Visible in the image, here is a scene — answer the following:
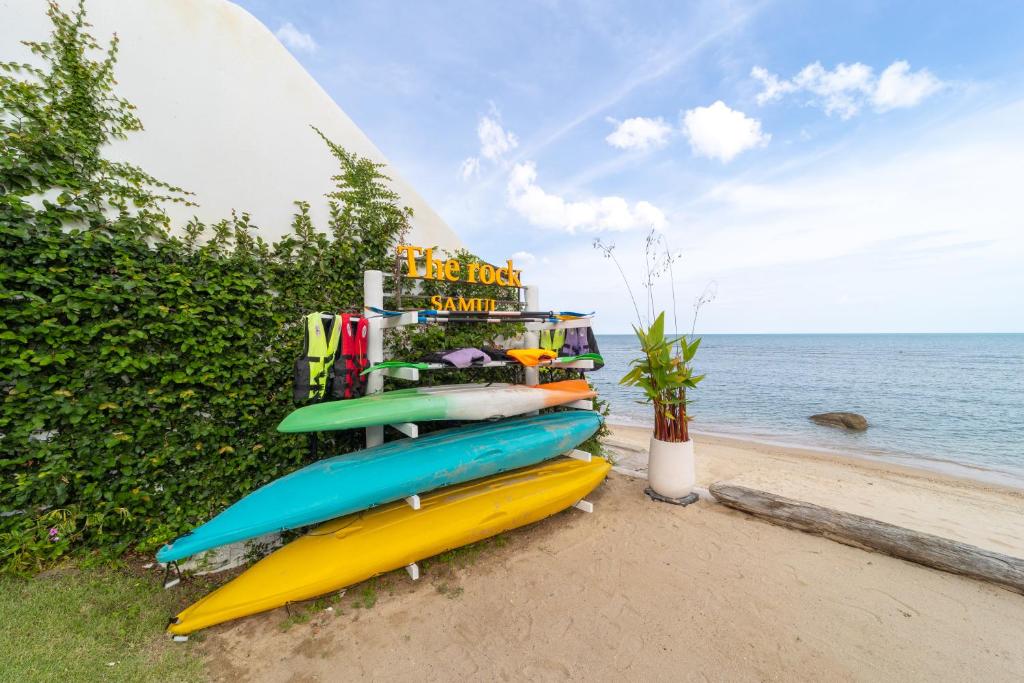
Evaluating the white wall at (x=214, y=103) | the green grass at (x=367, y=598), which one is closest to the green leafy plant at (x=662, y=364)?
the green grass at (x=367, y=598)

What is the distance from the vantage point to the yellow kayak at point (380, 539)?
7.25 feet

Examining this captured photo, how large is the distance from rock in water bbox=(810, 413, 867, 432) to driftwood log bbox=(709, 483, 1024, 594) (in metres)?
10.9

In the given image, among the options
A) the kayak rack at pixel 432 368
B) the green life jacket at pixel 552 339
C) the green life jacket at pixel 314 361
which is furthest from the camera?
the green life jacket at pixel 552 339

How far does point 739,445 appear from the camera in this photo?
9.37 meters

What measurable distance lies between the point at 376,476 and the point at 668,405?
2958mm

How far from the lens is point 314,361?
2.99 meters

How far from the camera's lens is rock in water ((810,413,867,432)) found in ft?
36.4

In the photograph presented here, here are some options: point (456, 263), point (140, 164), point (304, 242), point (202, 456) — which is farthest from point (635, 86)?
point (202, 456)

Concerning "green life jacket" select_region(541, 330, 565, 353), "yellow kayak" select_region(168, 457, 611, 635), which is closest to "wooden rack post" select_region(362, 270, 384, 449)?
"yellow kayak" select_region(168, 457, 611, 635)

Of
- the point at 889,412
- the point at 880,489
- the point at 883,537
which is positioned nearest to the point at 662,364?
the point at 883,537

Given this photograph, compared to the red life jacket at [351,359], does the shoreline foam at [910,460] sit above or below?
below

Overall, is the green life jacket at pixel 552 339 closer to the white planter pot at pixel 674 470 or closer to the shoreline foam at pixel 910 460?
the white planter pot at pixel 674 470

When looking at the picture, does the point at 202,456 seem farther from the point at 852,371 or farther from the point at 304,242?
the point at 852,371

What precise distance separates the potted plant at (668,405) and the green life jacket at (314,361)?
292 cm
